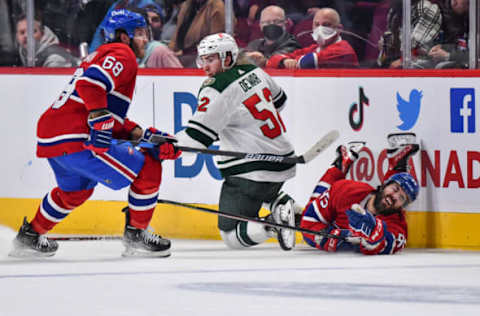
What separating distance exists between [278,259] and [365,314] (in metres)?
1.44

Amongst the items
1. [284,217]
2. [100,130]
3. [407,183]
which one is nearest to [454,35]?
[407,183]

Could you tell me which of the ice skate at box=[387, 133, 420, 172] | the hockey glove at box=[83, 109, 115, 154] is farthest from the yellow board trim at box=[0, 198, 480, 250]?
the hockey glove at box=[83, 109, 115, 154]

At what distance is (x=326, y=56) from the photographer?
4.94m

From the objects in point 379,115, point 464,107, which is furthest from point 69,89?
point 464,107

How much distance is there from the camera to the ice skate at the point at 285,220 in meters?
4.68

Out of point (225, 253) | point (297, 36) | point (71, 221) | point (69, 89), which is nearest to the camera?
point (69, 89)

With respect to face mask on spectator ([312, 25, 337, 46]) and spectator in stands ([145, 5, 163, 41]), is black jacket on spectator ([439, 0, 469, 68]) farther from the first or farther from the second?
spectator in stands ([145, 5, 163, 41])

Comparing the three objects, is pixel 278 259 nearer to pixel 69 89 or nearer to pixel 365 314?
pixel 69 89

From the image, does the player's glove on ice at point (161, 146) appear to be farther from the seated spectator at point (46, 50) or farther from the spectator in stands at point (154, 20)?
the seated spectator at point (46, 50)

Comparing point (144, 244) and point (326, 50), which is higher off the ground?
point (326, 50)

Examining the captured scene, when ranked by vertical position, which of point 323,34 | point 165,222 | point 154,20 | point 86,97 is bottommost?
point 165,222

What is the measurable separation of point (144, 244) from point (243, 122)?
0.75 metres

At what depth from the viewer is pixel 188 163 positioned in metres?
5.21

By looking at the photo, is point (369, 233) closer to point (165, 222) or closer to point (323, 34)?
point (323, 34)
